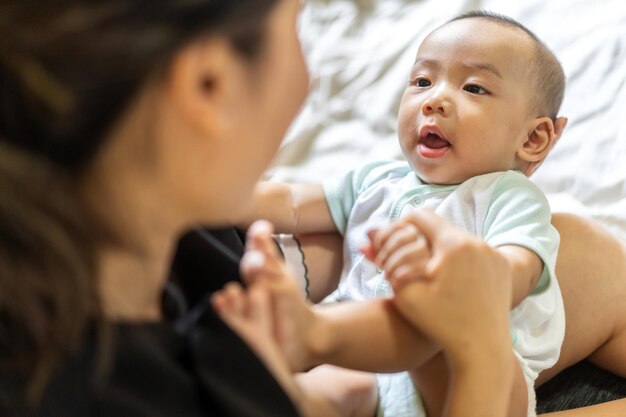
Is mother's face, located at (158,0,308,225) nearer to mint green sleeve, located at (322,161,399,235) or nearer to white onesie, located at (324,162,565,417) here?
white onesie, located at (324,162,565,417)

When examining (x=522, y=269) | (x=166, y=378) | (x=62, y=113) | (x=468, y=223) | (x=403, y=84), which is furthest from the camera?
(x=403, y=84)

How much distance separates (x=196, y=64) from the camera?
0.53m

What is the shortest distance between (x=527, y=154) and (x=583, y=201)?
230 mm

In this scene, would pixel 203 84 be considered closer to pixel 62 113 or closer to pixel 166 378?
pixel 62 113

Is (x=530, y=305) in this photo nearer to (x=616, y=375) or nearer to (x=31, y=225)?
(x=616, y=375)

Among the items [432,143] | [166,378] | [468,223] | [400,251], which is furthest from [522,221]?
[166,378]

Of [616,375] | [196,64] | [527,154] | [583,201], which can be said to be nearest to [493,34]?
[527,154]

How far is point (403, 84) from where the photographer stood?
5.07 ft

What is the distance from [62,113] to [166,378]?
0.22 m

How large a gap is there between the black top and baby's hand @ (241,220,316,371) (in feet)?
0.16

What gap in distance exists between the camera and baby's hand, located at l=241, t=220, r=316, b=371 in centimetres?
66

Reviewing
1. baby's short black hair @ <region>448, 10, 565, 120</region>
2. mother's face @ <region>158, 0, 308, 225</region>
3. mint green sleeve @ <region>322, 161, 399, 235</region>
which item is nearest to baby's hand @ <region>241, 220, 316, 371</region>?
mother's face @ <region>158, 0, 308, 225</region>

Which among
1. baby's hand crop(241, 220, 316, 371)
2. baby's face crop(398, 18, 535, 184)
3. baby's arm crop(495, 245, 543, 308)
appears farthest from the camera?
baby's face crop(398, 18, 535, 184)

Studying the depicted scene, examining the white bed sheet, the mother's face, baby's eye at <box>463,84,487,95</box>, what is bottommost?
the white bed sheet
